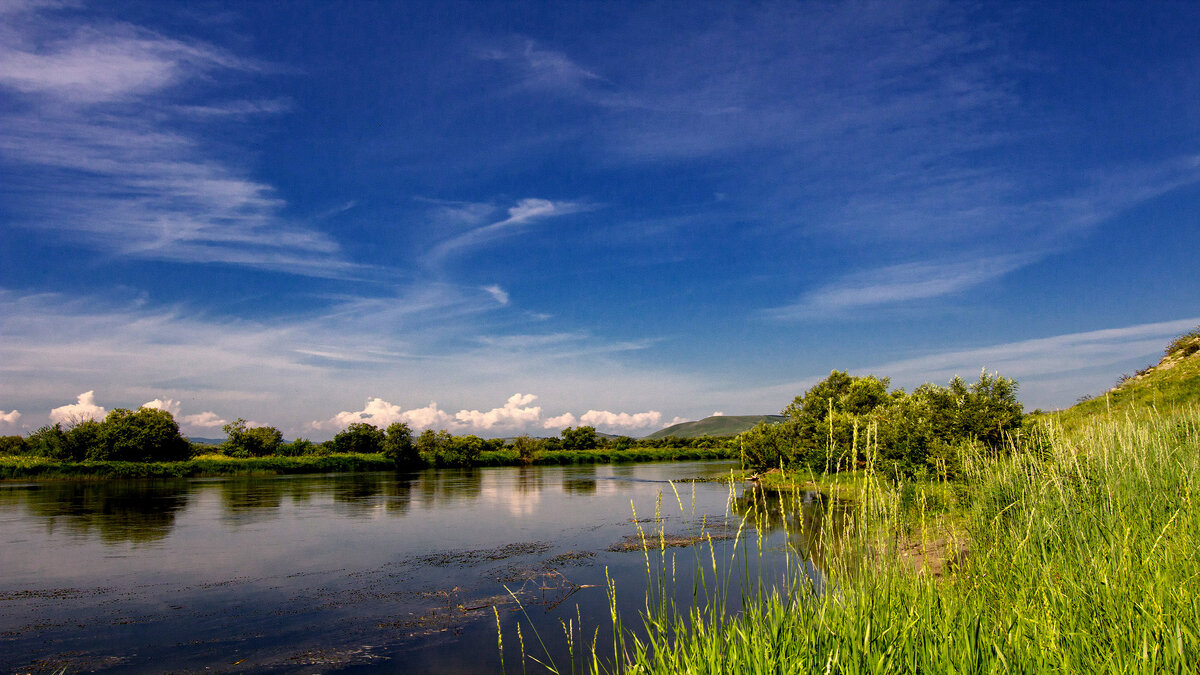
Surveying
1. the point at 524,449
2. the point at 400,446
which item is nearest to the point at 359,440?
the point at 400,446

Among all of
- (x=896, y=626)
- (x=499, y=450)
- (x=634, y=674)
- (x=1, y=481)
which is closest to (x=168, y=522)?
(x=634, y=674)

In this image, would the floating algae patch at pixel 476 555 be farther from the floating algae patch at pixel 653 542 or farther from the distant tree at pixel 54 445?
the distant tree at pixel 54 445

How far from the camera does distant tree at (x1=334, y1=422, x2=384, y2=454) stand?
252 feet

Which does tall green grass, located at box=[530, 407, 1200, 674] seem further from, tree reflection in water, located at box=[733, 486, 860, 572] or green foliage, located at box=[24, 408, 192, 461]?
green foliage, located at box=[24, 408, 192, 461]

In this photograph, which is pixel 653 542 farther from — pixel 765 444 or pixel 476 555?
pixel 765 444

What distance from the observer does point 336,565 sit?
16688 mm

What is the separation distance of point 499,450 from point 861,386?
176 ft

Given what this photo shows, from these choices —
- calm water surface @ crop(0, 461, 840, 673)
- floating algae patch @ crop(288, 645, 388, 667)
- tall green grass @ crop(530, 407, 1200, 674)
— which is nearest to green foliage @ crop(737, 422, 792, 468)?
calm water surface @ crop(0, 461, 840, 673)

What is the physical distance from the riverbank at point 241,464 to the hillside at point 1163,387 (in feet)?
94.2

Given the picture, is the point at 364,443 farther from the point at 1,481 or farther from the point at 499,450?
the point at 1,481

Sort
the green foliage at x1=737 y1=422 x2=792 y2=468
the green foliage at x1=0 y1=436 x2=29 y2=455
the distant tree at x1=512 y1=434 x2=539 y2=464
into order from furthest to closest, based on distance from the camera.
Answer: the distant tree at x1=512 y1=434 x2=539 y2=464
the green foliage at x1=0 y1=436 x2=29 y2=455
the green foliage at x1=737 y1=422 x2=792 y2=468

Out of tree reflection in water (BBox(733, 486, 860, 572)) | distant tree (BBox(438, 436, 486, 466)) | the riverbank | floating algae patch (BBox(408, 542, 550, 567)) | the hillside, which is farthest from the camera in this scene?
distant tree (BBox(438, 436, 486, 466))

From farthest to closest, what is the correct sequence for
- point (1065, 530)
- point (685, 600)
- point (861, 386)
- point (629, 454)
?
point (629, 454) < point (861, 386) < point (685, 600) < point (1065, 530)

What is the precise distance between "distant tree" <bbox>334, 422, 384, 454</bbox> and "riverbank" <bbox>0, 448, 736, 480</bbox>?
15.2 ft
